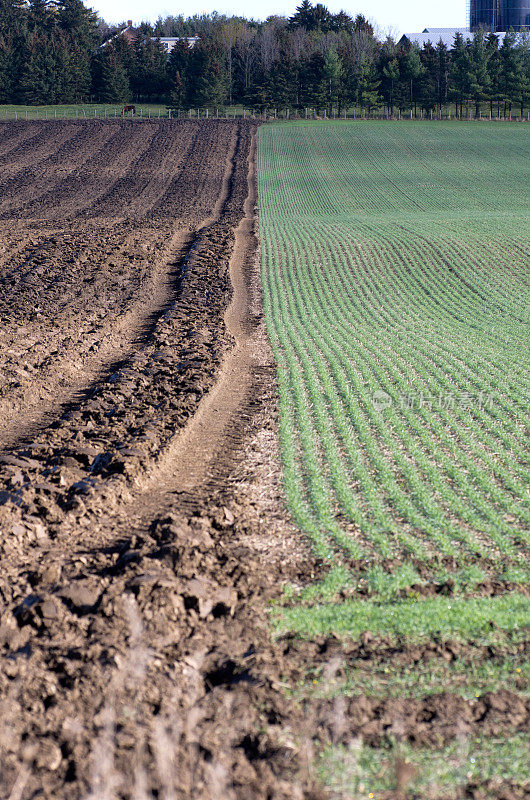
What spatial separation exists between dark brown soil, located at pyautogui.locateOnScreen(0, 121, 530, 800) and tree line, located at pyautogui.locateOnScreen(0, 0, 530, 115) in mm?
72655

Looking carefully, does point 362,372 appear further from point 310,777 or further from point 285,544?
point 310,777

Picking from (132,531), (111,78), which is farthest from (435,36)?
(132,531)

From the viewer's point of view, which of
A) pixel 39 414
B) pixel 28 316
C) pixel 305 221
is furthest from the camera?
pixel 305 221

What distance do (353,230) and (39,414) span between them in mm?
25085

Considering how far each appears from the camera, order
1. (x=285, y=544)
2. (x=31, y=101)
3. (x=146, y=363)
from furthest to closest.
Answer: (x=31, y=101) → (x=146, y=363) → (x=285, y=544)

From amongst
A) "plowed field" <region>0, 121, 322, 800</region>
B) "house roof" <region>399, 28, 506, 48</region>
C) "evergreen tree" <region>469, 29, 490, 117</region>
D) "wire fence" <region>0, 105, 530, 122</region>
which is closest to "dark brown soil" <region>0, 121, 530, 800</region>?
"plowed field" <region>0, 121, 322, 800</region>

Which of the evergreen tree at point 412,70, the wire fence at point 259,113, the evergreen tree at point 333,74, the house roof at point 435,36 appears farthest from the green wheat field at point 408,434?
the house roof at point 435,36

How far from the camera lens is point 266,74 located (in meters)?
85.9

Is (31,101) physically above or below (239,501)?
above

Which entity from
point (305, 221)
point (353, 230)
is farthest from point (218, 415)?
point (305, 221)

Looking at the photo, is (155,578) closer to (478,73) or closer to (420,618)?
(420,618)

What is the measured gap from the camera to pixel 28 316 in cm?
1900

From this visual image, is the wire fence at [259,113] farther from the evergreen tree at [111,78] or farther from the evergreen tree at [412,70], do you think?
the evergreen tree at [111,78]

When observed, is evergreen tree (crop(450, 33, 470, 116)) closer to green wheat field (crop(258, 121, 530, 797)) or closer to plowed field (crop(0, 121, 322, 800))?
green wheat field (crop(258, 121, 530, 797))
